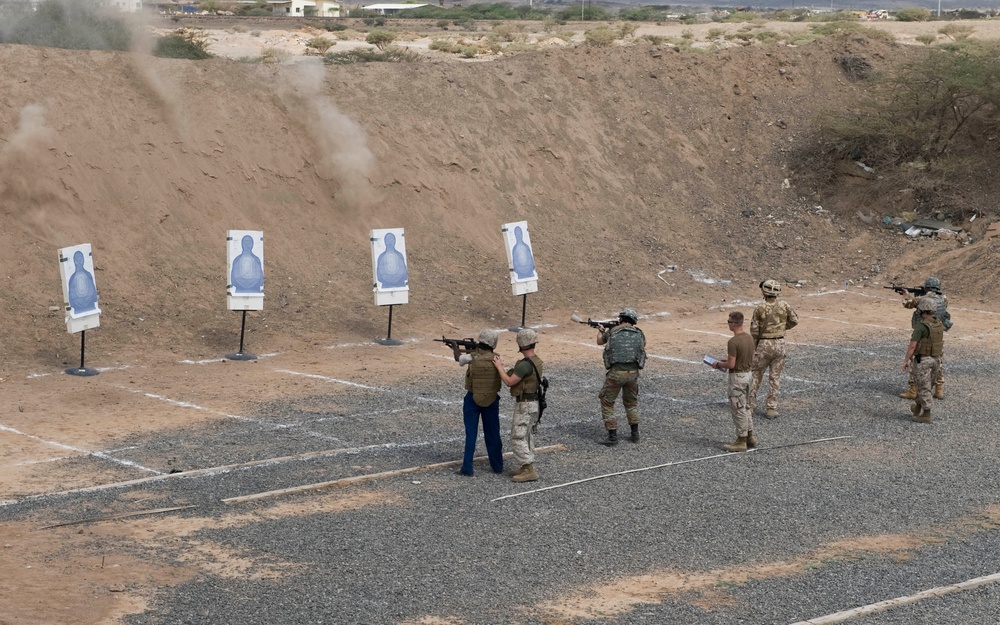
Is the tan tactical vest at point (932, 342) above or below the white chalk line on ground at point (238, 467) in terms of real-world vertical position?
above

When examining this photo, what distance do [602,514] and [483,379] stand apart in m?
1.87

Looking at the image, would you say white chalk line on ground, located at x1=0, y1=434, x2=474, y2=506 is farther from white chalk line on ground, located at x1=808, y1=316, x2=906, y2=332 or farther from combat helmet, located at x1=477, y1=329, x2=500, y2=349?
white chalk line on ground, located at x1=808, y1=316, x2=906, y2=332

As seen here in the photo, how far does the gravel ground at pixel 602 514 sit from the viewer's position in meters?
8.95

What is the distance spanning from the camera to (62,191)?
21.0 m

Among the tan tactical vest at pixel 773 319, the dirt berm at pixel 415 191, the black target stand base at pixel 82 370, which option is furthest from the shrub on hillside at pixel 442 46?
the tan tactical vest at pixel 773 319

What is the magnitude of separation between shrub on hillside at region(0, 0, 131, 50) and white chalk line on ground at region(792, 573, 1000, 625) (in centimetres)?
2180

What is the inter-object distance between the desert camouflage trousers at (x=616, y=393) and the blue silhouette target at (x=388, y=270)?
6.73 meters

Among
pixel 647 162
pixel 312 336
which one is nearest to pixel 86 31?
pixel 312 336

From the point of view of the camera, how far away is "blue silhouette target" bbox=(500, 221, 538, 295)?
20875 mm

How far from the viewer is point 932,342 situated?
578 inches

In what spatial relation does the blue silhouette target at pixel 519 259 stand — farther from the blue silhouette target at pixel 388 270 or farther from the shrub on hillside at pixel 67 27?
the shrub on hillside at pixel 67 27

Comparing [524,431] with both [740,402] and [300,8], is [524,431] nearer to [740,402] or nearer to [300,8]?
[740,402]

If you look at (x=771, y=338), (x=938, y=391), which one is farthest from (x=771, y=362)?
(x=938, y=391)

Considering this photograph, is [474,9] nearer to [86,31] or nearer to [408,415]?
[86,31]
